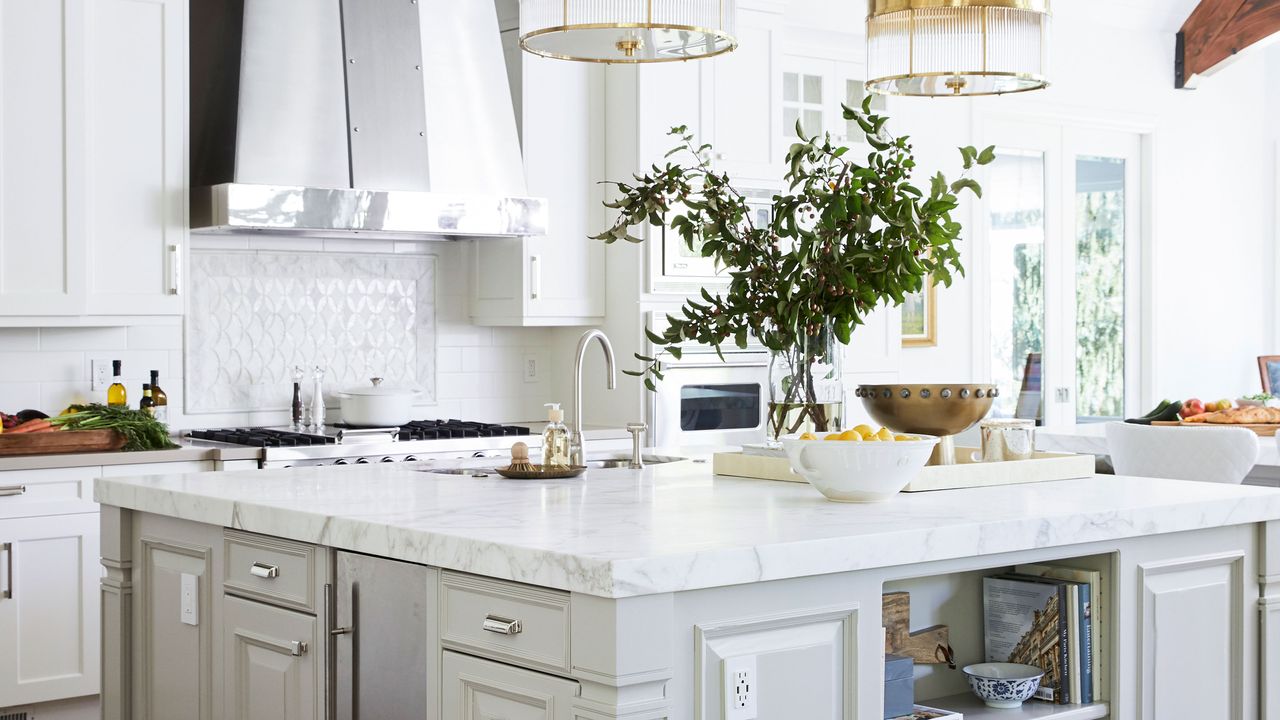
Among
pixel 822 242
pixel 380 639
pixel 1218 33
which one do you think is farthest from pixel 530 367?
pixel 1218 33

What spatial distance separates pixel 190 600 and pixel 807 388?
1398 millimetres

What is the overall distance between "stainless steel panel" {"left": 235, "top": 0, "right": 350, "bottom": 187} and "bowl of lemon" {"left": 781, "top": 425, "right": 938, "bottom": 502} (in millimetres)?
2868

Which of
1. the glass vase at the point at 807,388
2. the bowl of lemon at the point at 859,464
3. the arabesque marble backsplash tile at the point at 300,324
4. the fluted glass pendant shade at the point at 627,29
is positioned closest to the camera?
the bowl of lemon at the point at 859,464

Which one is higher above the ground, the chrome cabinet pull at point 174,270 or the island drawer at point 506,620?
the chrome cabinet pull at point 174,270

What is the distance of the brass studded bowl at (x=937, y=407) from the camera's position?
120 inches

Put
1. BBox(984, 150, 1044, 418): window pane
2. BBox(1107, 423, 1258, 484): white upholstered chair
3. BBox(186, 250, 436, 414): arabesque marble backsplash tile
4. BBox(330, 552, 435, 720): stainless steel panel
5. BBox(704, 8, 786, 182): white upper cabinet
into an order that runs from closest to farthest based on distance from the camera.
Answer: BBox(330, 552, 435, 720): stainless steel panel < BBox(1107, 423, 1258, 484): white upholstered chair < BBox(186, 250, 436, 414): arabesque marble backsplash tile < BBox(704, 8, 786, 182): white upper cabinet < BBox(984, 150, 1044, 418): window pane

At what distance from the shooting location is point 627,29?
2.96 m

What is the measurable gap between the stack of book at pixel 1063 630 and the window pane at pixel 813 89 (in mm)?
3819

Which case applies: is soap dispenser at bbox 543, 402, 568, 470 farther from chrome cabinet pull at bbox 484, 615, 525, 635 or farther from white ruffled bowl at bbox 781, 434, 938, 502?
chrome cabinet pull at bbox 484, 615, 525, 635

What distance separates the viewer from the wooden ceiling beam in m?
7.01

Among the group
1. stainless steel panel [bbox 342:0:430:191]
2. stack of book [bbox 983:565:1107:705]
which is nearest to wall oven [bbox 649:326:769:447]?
stainless steel panel [bbox 342:0:430:191]

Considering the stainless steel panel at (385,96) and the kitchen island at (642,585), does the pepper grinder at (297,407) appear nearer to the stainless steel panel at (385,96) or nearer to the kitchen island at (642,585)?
the stainless steel panel at (385,96)

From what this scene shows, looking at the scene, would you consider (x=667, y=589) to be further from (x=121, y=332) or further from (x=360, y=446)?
(x=121, y=332)

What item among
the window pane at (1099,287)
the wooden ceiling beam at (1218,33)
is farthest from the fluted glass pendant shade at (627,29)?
the window pane at (1099,287)
